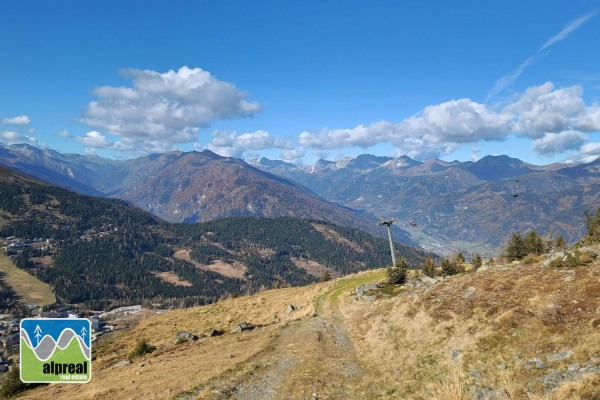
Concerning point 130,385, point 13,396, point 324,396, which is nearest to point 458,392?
point 324,396

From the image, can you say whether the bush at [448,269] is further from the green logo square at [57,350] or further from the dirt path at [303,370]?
the green logo square at [57,350]

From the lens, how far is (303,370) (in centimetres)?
2756

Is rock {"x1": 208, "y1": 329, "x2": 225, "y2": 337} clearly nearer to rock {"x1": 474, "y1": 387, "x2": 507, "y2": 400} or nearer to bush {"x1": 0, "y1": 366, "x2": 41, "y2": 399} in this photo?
bush {"x1": 0, "y1": 366, "x2": 41, "y2": 399}

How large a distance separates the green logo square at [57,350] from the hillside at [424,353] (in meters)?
8.02

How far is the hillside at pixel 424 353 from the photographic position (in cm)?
1984

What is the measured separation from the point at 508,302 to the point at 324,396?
17.9 m

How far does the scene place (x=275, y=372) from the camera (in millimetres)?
27641

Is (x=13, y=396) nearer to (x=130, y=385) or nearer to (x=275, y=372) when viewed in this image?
(x=130, y=385)

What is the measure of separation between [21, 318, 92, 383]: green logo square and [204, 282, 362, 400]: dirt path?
348 inches

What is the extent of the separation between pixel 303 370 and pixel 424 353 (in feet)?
29.6

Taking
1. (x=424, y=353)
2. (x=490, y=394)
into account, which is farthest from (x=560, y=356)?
(x=424, y=353)

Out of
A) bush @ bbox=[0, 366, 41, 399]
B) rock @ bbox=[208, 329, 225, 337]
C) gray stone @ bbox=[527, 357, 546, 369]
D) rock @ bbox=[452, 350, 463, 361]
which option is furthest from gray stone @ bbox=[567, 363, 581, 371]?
bush @ bbox=[0, 366, 41, 399]

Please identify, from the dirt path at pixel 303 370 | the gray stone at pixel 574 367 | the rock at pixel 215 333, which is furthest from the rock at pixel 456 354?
the rock at pixel 215 333

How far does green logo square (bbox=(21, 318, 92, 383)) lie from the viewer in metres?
17.1
